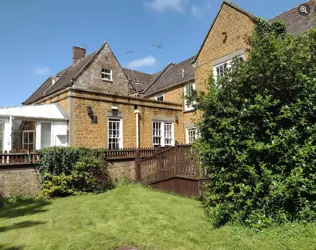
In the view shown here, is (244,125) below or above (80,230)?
above

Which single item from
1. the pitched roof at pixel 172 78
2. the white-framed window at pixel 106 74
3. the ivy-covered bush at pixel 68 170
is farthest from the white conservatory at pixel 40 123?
the pitched roof at pixel 172 78

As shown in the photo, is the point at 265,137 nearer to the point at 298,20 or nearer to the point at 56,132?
the point at 298,20

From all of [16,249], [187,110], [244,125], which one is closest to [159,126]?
[187,110]

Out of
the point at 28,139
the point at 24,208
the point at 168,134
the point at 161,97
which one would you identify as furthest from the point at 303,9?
the point at 28,139

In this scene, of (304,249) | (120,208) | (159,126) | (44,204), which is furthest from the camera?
(159,126)

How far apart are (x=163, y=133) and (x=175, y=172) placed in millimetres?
6942

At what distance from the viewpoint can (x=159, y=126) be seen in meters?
17.4

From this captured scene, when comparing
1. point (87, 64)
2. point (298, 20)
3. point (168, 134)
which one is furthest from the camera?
point (87, 64)

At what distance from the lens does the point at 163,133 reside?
17.6 m

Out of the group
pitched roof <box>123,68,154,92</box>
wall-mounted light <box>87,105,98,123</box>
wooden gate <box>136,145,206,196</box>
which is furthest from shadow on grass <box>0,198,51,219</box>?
pitched roof <box>123,68,154,92</box>

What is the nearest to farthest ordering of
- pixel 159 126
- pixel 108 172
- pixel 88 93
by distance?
pixel 108 172
pixel 88 93
pixel 159 126

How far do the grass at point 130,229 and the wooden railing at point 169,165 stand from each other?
1550 millimetres

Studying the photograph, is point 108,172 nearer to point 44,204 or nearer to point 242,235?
point 44,204

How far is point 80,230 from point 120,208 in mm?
2035
